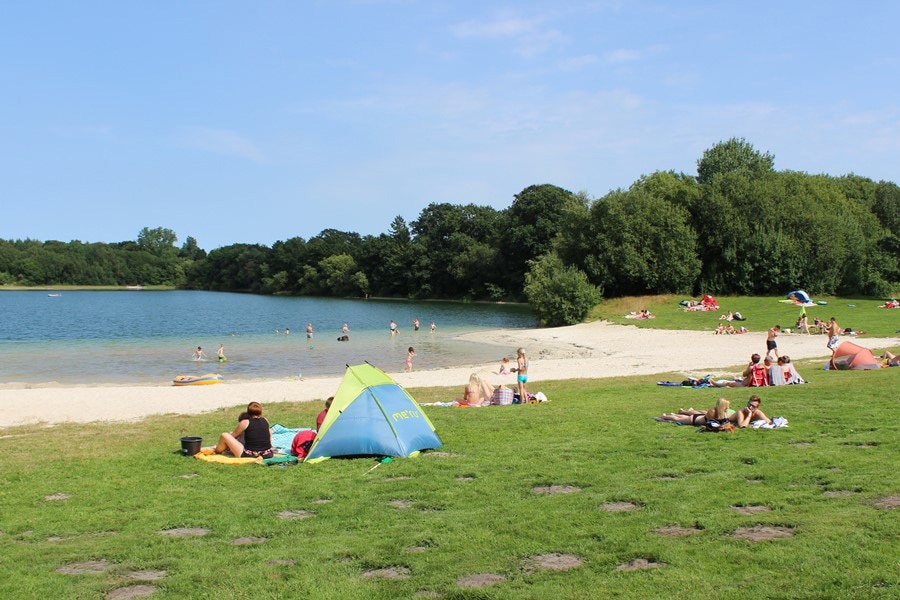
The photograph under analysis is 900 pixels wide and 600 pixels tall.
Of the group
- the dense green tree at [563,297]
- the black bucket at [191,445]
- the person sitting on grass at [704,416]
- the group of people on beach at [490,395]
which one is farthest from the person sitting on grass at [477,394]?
the dense green tree at [563,297]

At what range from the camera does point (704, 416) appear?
1348 centimetres

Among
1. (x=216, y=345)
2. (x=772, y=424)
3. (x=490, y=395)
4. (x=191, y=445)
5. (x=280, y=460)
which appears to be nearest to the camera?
(x=280, y=460)

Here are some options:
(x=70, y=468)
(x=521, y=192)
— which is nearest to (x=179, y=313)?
(x=521, y=192)

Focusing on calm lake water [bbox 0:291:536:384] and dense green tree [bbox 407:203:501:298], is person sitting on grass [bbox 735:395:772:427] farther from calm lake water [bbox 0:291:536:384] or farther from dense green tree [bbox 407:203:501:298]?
dense green tree [bbox 407:203:501:298]

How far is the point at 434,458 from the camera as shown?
38.1 ft

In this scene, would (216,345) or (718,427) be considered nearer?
(718,427)

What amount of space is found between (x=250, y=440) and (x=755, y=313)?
154 feet

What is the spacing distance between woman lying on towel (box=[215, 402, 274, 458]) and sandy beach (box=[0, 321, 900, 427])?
693 cm

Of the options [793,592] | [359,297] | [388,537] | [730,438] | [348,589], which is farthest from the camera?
[359,297]

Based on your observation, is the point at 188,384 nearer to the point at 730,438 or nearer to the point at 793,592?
the point at 730,438

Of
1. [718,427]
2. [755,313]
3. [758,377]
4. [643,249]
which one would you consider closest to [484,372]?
[758,377]

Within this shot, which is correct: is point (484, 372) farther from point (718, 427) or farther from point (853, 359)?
point (718, 427)

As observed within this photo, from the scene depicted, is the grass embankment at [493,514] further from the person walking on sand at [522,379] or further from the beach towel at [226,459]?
the person walking on sand at [522,379]

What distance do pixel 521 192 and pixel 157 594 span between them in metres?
104
